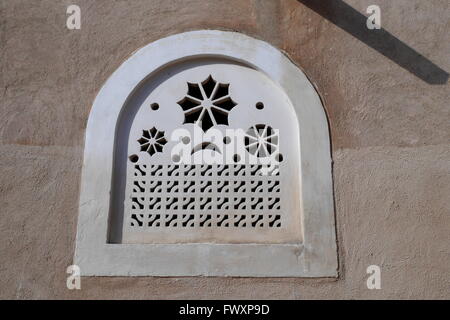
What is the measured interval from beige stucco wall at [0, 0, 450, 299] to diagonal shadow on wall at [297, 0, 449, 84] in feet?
0.19

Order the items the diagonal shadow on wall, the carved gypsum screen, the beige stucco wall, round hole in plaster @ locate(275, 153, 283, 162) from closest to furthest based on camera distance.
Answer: the beige stucco wall, the carved gypsum screen, round hole in plaster @ locate(275, 153, 283, 162), the diagonal shadow on wall

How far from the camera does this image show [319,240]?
374 centimetres

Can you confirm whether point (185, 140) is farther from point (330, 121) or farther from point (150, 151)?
point (330, 121)

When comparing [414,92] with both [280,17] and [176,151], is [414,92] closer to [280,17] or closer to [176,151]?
[280,17]

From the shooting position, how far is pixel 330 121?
407cm

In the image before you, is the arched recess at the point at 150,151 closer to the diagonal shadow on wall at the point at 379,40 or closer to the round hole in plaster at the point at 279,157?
the round hole in plaster at the point at 279,157

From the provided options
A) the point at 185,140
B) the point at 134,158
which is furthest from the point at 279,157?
the point at 134,158

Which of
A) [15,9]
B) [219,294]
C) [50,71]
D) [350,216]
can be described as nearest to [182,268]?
[219,294]

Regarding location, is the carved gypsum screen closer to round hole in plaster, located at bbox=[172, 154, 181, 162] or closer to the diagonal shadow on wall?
→ round hole in plaster, located at bbox=[172, 154, 181, 162]

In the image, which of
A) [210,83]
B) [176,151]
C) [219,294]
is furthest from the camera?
[210,83]

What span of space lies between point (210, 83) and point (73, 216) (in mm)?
1439

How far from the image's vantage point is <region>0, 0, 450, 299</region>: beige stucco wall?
3.67 meters

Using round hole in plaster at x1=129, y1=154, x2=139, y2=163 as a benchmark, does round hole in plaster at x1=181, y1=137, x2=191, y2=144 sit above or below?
above

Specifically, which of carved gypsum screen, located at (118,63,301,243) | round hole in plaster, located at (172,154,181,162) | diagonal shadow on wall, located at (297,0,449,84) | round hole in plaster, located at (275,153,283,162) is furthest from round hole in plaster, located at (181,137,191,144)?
diagonal shadow on wall, located at (297,0,449,84)
